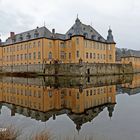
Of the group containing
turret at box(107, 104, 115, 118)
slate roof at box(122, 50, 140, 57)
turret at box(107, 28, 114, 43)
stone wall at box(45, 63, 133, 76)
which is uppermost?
turret at box(107, 28, 114, 43)

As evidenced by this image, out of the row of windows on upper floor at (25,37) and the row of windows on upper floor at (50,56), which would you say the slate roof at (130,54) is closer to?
the row of windows on upper floor at (50,56)

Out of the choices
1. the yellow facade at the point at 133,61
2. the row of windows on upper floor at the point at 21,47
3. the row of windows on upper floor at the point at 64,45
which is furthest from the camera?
the yellow facade at the point at 133,61

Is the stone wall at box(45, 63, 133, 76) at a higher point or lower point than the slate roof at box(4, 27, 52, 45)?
lower

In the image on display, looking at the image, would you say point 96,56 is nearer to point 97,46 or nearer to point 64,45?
point 97,46

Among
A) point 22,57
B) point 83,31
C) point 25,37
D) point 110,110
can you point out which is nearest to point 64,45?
point 83,31

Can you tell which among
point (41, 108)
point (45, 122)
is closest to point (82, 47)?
point (41, 108)

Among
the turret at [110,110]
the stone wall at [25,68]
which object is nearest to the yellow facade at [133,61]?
the stone wall at [25,68]

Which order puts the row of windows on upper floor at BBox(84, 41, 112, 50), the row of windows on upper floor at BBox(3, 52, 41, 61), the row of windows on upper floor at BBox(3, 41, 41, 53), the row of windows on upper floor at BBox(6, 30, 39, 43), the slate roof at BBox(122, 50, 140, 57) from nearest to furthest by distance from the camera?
the row of windows on upper floor at BBox(84, 41, 112, 50) → the row of windows on upper floor at BBox(3, 41, 41, 53) → the row of windows on upper floor at BBox(3, 52, 41, 61) → the row of windows on upper floor at BBox(6, 30, 39, 43) → the slate roof at BBox(122, 50, 140, 57)

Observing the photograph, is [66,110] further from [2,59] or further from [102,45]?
[2,59]

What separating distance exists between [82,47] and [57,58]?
602cm

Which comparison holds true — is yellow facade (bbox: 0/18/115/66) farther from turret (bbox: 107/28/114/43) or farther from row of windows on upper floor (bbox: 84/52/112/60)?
turret (bbox: 107/28/114/43)

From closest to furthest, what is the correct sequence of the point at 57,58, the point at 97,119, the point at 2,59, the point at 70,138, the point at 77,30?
the point at 70,138
the point at 97,119
the point at 77,30
the point at 57,58
the point at 2,59

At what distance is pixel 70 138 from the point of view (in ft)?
25.6

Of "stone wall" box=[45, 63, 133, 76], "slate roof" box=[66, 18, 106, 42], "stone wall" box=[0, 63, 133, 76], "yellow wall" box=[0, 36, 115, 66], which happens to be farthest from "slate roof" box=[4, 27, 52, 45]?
"stone wall" box=[45, 63, 133, 76]
